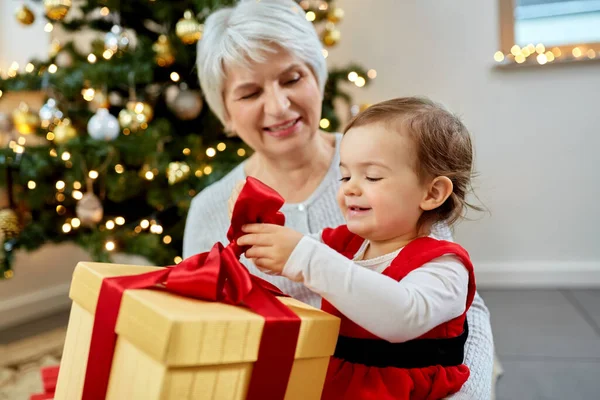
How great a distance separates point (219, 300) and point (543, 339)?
206 cm

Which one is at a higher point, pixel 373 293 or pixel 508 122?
pixel 508 122

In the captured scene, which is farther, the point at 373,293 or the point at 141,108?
the point at 141,108

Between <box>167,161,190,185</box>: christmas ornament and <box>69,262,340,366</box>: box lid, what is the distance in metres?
1.30

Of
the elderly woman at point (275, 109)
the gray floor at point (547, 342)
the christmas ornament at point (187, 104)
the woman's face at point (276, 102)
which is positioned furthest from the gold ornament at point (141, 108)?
the gray floor at point (547, 342)

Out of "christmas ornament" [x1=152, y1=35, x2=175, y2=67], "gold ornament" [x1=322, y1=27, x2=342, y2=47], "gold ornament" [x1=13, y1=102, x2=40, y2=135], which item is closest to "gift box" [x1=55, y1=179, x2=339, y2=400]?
"christmas ornament" [x1=152, y1=35, x2=175, y2=67]

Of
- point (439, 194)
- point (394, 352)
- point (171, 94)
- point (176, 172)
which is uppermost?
point (171, 94)

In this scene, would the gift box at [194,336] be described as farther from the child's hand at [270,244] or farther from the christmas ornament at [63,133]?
the christmas ornament at [63,133]

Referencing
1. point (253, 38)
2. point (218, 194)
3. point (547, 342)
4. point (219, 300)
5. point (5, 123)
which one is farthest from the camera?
point (547, 342)

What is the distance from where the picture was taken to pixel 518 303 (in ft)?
9.25

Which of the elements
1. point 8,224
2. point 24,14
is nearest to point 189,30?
point 24,14

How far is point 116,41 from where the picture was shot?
2.12m

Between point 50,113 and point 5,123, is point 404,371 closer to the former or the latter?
point 50,113

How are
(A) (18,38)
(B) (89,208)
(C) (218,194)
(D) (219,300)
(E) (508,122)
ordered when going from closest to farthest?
(D) (219,300) → (C) (218,194) → (B) (89,208) → (A) (18,38) → (E) (508,122)

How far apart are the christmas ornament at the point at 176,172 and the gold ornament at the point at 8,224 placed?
0.58 meters
